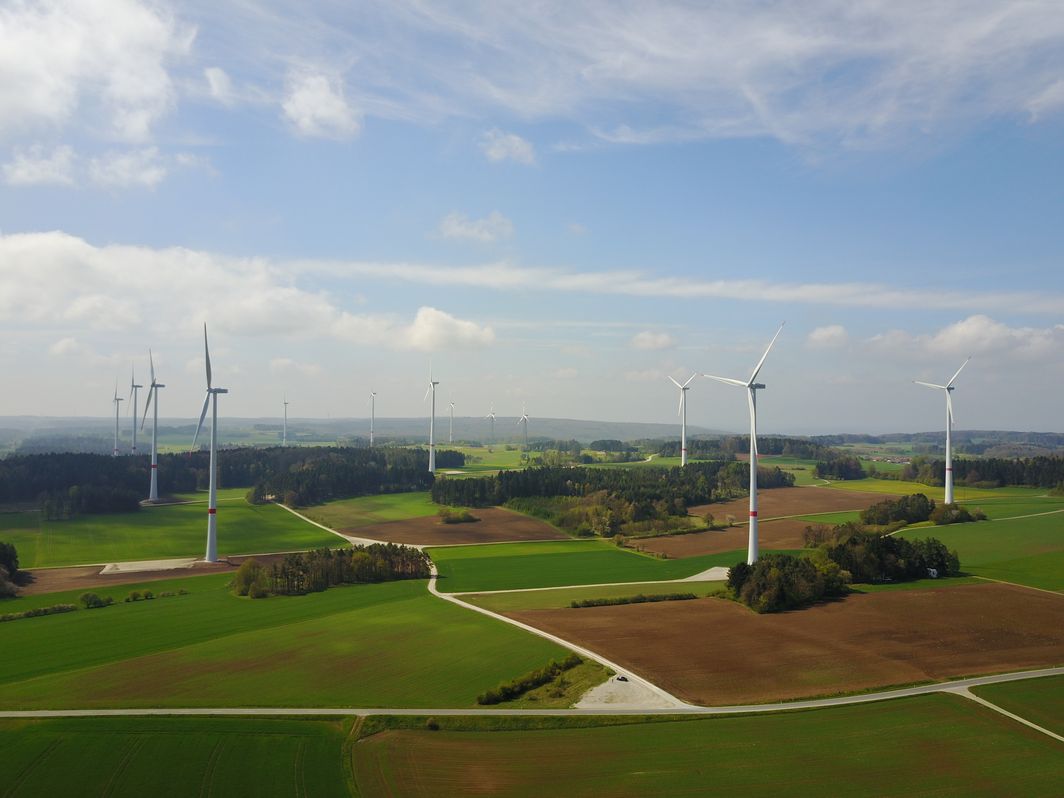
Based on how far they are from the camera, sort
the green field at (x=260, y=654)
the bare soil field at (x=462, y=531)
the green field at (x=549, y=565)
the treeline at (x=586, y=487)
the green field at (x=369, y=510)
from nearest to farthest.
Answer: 1. the green field at (x=260, y=654)
2. the green field at (x=549, y=565)
3. the bare soil field at (x=462, y=531)
4. the green field at (x=369, y=510)
5. the treeline at (x=586, y=487)

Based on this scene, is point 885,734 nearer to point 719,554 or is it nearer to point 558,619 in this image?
point 558,619

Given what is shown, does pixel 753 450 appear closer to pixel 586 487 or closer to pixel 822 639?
pixel 822 639

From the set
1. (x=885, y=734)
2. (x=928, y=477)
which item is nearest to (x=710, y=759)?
(x=885, y=734)

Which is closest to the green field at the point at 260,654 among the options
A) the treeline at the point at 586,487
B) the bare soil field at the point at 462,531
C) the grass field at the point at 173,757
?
the grass field at the point at 173,757

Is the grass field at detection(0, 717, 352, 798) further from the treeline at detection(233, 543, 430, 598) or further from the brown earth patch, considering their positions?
the brown earth patch

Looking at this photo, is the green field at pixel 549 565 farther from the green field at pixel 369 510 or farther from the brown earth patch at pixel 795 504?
the brown earth patch at pixel 795 504

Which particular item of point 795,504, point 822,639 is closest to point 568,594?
point 822,639
